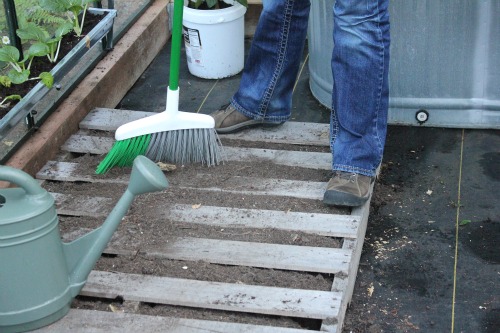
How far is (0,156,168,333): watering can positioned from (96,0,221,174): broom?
0.63m

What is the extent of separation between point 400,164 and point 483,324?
33.2 inches

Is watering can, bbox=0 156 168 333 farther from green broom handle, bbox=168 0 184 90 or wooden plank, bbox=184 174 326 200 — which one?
green broom handle, bbox=168 0 184 90

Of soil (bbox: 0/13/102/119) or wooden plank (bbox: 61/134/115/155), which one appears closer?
soil (bbox: 0/13/102/119)

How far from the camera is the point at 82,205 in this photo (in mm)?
2494

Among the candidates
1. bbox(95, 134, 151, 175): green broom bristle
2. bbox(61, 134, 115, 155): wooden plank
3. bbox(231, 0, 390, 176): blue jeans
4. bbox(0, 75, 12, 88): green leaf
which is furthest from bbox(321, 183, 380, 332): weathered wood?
bbox(0, 75, 12, 88): green leaf

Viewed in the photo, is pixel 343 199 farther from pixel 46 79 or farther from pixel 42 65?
pixel 42 65

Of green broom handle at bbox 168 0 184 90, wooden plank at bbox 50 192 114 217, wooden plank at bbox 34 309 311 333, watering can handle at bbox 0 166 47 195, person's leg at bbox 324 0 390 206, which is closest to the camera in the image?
watering can handle at bbox 0 166 47 195

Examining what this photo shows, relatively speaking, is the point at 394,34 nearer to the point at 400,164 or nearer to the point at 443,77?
the point at 443,77

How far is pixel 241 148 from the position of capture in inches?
110

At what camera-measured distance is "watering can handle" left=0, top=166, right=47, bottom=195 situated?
1850mm

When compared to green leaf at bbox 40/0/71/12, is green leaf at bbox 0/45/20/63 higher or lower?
lower

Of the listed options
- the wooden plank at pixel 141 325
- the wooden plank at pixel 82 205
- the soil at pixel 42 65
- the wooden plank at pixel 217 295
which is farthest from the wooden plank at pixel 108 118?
the wooden plank at pixel 141 325

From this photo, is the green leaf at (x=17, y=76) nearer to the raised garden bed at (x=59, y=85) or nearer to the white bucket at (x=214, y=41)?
the raised garden bed at (x=59, y=85)

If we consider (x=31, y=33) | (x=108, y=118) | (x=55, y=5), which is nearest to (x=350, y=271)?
(x=108, y=118)
